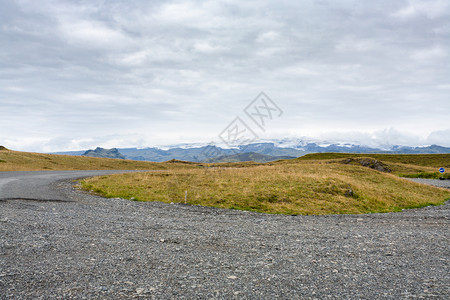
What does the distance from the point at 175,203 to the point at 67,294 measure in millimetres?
15388

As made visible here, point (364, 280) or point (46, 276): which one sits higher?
point (46, 276)

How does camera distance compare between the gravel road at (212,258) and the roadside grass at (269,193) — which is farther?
the roadside grass at (269,193)

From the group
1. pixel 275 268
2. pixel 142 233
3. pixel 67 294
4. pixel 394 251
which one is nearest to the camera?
pixel 67 294

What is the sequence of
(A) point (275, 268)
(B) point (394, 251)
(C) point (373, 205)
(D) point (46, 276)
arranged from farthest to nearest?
(C) point (373, 205) → (B) point (394, 251) → (A) point (275, 268) → (D) point (46, 276)

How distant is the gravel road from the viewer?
716 centimetres

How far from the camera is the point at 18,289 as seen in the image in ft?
22.6

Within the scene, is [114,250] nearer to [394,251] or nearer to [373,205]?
[394,251]

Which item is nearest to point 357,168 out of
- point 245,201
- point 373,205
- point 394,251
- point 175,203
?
point 373,205

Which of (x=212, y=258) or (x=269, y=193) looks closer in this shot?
(x=212, y=258)

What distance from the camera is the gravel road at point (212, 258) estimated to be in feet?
23.5

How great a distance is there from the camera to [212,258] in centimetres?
962

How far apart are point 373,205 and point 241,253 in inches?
775

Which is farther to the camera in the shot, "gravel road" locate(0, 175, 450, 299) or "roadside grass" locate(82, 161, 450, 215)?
"roadside grass" locate(82, 161, 450, 215)

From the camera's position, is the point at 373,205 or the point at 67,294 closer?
the point at 67,294
